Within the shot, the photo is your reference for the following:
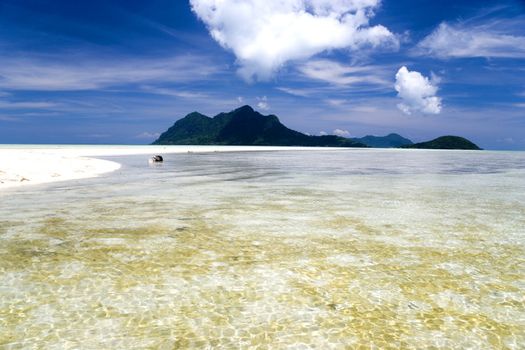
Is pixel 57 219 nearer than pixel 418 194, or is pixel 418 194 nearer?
pixel 57 219

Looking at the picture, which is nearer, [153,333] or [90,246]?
[153,333]

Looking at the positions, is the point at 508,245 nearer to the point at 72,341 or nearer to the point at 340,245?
the point at 340,245

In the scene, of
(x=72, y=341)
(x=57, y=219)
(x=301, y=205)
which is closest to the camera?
(x=72, y=341)

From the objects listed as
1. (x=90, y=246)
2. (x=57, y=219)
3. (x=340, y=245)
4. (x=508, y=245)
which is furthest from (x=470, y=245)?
(x=57, y=219)

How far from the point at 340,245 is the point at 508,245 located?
4984 mm

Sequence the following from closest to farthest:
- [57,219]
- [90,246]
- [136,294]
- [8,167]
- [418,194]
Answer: [136,294] < [90,246] < [57,219] < [418,194] < [8,167]

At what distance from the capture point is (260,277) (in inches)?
343

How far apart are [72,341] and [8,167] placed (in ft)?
98.5

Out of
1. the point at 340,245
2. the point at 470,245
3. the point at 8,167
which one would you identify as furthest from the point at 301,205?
the point at 8,167

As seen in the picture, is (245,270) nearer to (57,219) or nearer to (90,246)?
(90,246)

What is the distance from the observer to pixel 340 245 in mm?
11195

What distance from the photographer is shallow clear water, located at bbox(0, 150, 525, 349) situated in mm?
6281

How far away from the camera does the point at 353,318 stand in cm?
680

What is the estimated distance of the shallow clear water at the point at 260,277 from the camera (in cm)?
628
